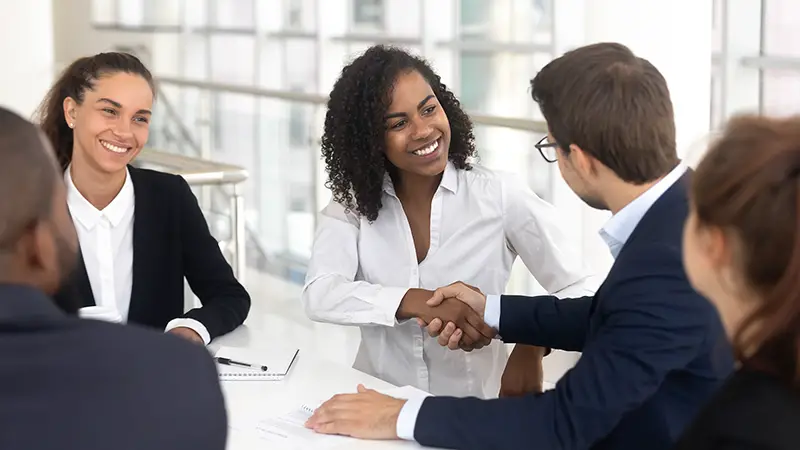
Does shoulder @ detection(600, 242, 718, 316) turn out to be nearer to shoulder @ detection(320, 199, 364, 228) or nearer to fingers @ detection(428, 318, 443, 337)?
fingers @ detection(428, 318, 443, 337)

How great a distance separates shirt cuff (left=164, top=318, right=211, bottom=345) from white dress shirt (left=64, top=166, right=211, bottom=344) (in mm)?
156

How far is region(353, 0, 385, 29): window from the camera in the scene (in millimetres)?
6980

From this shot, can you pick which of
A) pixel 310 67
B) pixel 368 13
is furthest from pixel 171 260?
pixel 310 67

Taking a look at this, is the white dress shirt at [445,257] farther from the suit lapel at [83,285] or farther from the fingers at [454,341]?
the suit lapel at [83,285]

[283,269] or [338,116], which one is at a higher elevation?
[338,116]

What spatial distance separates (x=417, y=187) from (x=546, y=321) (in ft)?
1.82

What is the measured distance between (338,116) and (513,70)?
373 centimetres

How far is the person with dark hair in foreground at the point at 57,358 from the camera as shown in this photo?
0.95m

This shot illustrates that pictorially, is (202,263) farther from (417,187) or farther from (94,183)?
(417,187)

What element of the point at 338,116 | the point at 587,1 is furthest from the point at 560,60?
the point at 587,1

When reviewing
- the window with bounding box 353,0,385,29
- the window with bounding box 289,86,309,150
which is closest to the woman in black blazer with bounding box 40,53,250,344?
the window with bounding box 353,0,385,29

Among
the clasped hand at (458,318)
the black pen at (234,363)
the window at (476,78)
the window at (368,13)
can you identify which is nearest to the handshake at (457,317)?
the clasped hand at (458,318)

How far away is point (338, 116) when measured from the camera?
2.43 metres

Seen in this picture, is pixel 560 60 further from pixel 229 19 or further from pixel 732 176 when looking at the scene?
pixel 229 19
